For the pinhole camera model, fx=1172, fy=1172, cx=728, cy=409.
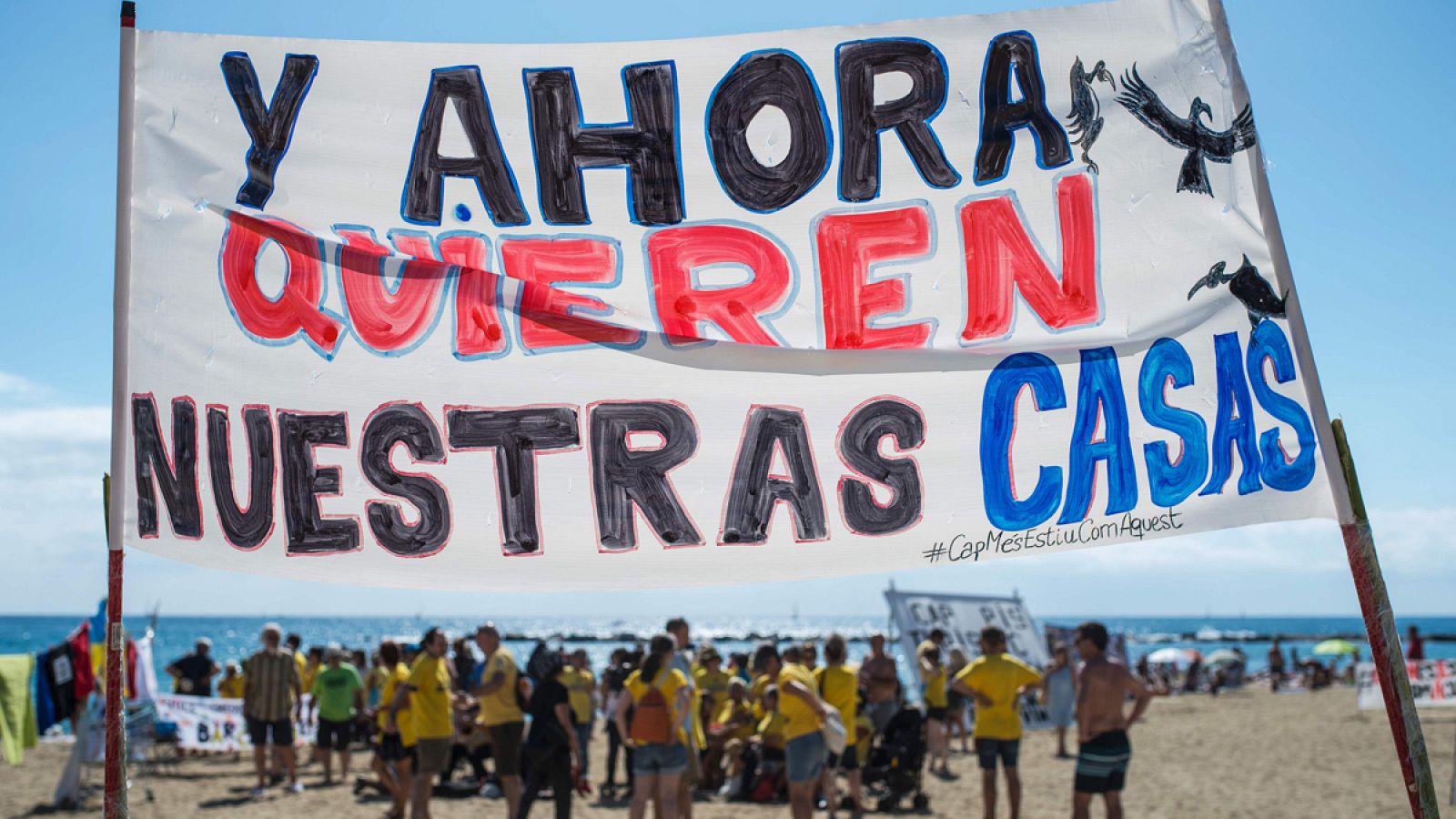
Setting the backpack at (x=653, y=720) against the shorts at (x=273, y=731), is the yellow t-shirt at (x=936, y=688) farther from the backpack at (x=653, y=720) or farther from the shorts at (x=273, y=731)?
the shorts at (x=273, y=731)

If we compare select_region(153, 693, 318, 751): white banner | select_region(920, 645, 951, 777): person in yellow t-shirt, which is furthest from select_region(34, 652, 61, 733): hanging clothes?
select_region(920, 645, 951, 777): person in yellow t-shirt

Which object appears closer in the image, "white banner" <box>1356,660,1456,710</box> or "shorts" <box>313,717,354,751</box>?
"shorts" <box>313,717,354,751</box>

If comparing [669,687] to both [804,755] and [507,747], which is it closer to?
[804,755]

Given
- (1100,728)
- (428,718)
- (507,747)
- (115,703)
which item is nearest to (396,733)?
(428,718)

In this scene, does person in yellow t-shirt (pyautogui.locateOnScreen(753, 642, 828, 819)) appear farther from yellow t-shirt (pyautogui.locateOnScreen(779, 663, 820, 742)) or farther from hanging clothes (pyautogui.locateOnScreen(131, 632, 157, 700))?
hanging clothes (pyautogui.locateOnScreen(131, 632, 157, 700))

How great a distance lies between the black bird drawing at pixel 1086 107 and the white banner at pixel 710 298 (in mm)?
11

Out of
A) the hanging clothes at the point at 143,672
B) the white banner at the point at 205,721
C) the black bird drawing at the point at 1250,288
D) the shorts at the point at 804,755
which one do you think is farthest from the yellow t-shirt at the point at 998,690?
the hanging clothes at the point at 143,672

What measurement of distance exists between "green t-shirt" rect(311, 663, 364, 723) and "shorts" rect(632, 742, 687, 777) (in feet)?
19.0

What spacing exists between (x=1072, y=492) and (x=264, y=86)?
2807mm

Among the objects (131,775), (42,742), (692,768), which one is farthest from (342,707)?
Result: (42,742)

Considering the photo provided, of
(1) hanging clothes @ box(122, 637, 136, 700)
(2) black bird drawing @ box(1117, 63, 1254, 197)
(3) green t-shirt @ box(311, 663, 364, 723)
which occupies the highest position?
(2) black bird drawing @ box(1117, 63, 1254, 197)

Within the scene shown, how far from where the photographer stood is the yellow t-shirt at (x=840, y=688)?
9984mm

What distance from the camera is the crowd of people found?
8.48m

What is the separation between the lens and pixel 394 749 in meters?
10.6
